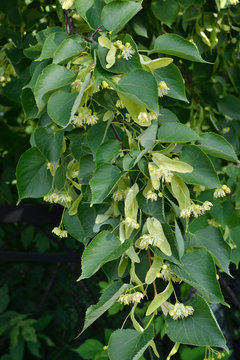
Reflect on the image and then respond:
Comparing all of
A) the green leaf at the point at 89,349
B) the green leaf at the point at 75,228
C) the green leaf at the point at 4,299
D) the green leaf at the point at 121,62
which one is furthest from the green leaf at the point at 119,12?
the green leaf at the point at 4,299

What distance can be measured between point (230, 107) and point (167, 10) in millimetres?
555

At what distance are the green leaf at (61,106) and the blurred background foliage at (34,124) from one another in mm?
315

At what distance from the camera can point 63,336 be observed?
2.46 meters

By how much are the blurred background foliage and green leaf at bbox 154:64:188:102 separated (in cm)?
24

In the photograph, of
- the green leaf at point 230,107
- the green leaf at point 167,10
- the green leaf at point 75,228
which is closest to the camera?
the green leaf at point 75,228

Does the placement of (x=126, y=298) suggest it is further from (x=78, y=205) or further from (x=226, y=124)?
(x=226, y=124)

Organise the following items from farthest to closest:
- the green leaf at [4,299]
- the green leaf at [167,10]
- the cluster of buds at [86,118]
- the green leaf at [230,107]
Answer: the green leaf at [4,299] → the green leaf at [230,107] → the green leaf at [167,10] → the cluster of buds at [86,118]

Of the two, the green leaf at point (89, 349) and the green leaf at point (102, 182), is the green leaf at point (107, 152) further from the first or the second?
the green leaf at point (89, 349)

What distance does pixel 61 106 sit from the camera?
0.75 m

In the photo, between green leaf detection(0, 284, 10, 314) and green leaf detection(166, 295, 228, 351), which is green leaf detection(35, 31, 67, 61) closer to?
green leaf detection(166, 295, 228, 351)

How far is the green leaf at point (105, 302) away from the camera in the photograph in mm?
710

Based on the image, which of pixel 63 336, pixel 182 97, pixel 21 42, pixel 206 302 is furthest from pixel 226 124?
pixel 63 336

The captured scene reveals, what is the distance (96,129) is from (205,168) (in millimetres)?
204

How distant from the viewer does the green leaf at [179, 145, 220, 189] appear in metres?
0.74
